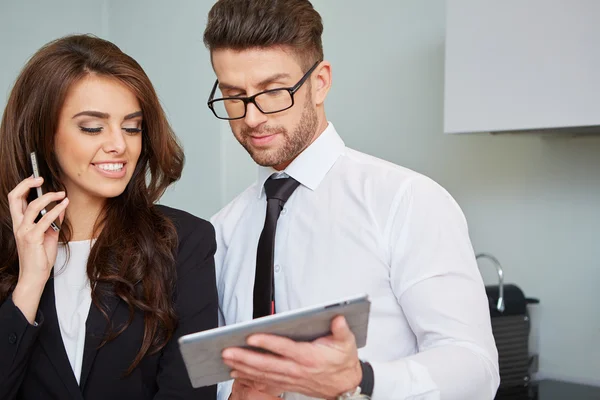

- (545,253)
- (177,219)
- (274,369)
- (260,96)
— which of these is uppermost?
(260,96)

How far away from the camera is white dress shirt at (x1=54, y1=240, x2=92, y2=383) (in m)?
1.56

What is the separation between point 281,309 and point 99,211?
489mm

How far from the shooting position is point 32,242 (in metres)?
1.55

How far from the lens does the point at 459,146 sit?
9.30 feet

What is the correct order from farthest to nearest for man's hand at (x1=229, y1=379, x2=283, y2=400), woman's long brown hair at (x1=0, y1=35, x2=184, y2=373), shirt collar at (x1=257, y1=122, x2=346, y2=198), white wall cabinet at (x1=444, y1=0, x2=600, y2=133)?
white wall cabinet at (x1=444, y1=0, x2=600, y2=133)
shirt collar at (x1=257, y1=122, x2=346, y2=198)
woman's long brown hair at (x1=0, y1=35, x2=184, y2=373)
man's hand at (x1=229, y1=379, x2=283, y2=400)

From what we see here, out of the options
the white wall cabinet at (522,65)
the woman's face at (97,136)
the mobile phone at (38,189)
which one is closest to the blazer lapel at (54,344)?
the mobile phone at (38,189)

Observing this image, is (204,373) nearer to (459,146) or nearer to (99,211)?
(99,211)

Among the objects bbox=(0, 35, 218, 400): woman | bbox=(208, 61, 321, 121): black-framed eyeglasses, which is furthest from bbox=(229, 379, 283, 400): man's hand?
bbox=(208, 61, 321, 121): black-framed eyeglasses

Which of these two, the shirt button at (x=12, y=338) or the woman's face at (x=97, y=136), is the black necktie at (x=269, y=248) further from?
the shirt button at (x=12, y=338)

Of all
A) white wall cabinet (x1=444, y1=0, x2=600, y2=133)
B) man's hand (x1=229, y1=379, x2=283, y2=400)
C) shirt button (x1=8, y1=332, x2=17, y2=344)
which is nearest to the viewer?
man's hand (x1=229, y1=379, x2=283, y2=400)

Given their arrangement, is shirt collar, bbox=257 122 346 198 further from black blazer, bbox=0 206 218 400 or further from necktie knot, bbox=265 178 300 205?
black blazer, bbox=0 206 218 400

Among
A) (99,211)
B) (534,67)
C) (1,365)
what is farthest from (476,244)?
(1,365)

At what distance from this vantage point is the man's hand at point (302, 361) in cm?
105

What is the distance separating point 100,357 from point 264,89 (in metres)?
0.66
